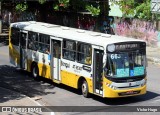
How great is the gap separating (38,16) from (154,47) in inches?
547

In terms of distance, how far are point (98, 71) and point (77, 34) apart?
2.91 metres

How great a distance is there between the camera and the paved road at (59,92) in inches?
722

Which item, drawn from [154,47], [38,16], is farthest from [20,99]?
[38,16]

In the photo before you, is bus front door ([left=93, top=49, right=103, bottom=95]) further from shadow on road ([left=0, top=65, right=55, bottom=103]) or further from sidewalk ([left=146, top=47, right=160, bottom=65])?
sidewalk ([left=146, top=47, right=160, bottom=65])

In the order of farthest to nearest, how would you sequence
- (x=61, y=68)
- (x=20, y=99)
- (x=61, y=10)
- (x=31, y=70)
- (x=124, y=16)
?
(x=61, y=10) → (x=124, y=16) → (x=31, y=70) → (x=61, y=68) → (x=20, y=99)

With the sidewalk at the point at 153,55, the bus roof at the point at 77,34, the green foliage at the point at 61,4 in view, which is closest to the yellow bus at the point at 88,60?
the bus roof at the point at 77,34

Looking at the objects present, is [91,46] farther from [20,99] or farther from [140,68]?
[20,99]

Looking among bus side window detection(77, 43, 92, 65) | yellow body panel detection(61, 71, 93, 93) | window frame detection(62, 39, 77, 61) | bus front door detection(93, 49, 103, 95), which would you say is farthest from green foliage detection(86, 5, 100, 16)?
bus front door detection(93, 49, 103, 95)

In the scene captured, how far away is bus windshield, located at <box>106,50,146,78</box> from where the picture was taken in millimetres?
17672

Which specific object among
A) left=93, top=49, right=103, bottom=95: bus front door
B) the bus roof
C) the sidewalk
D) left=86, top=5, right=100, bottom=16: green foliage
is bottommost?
the sidewalk

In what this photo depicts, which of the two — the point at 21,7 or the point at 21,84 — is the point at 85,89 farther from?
the point at 21,7

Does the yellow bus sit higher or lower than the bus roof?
lower

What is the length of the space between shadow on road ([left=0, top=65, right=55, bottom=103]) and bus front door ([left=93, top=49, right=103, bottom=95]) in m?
3.05

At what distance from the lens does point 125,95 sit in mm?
17844
